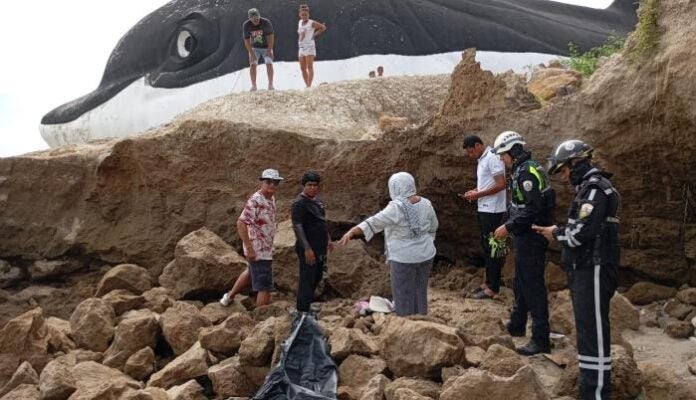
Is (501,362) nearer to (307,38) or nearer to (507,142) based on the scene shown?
(507,142)

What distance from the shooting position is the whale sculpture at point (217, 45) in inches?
590

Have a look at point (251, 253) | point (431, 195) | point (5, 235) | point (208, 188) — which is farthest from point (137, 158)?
point (431, 195)

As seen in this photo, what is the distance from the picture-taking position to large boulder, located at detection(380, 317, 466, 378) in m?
5.01

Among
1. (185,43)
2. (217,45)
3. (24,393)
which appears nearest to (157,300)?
(24,393)

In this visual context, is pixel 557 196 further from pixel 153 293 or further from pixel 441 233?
pixel 153 293

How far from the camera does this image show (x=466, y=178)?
811 centimetres

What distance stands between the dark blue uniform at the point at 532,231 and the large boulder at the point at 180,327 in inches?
109

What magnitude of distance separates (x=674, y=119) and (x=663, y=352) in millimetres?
1966

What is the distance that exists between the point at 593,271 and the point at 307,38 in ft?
Answer: 28.1

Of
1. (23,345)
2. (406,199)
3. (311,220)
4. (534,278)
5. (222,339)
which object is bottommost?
(23,345)

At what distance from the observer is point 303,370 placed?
5.43 meters

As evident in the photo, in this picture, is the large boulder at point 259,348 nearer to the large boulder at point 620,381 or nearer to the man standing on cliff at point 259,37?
the large boulder at point 620,381

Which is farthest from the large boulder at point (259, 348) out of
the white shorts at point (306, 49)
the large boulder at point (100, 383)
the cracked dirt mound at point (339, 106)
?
the white shorts at point (306, 49)

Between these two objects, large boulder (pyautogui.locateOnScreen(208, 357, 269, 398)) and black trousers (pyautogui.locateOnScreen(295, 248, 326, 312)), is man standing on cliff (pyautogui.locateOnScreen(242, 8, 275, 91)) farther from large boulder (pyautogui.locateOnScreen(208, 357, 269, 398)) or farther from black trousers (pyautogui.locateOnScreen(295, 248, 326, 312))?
large boulder (pyautogui.locateOnScreen(208, 357, 269, 398))
